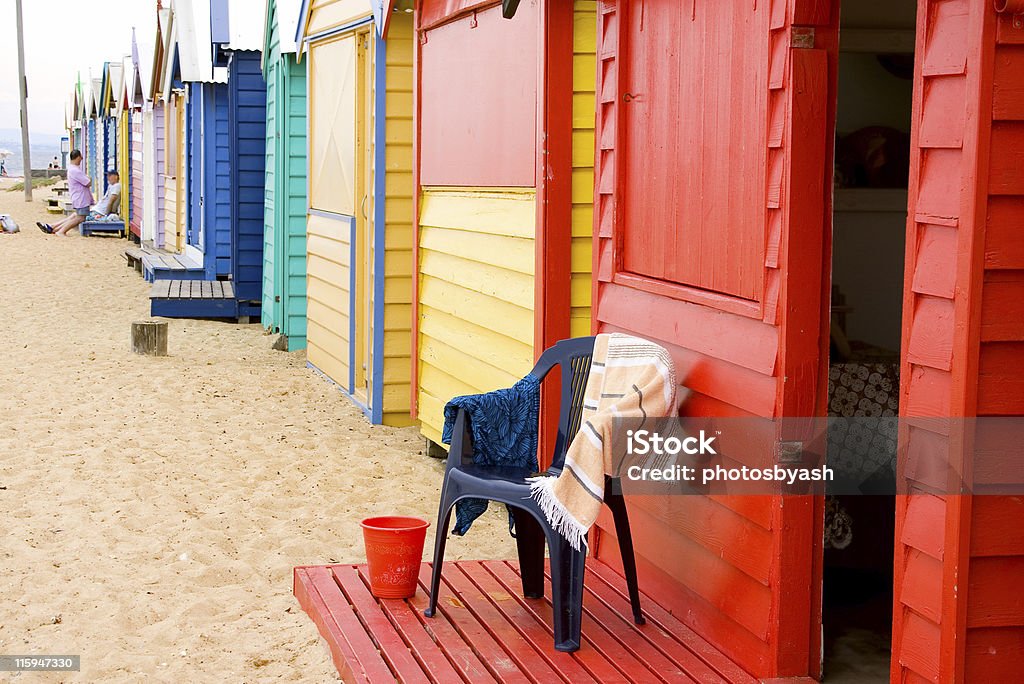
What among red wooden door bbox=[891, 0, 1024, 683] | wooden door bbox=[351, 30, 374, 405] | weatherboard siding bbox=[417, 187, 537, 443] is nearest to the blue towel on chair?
weatherboard siding bbox=[417, 187, 537, 443]

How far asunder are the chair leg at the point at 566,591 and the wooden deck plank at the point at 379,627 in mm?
453

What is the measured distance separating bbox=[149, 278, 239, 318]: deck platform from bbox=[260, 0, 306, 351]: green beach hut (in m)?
1.41

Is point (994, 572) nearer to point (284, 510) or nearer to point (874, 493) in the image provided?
point (874, 493)

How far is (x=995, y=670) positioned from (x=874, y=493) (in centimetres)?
183

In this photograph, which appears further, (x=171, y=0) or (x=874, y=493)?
(x=171, y=0)

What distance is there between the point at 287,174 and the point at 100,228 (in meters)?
15.9

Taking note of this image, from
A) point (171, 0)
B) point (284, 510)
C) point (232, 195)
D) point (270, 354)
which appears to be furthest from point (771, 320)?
point (171, 0)

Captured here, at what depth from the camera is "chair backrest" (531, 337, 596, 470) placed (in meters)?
4.30

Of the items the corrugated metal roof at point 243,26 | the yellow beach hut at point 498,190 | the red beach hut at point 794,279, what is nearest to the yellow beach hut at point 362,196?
the yellow beach hut at point 498,190

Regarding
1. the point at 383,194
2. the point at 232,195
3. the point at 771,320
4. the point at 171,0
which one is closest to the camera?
the point at 771,320

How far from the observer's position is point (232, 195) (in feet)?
42.4

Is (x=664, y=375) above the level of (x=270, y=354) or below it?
above

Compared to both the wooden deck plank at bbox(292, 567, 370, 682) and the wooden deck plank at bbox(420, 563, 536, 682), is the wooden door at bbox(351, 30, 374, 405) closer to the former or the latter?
the wooden deck plank at bbox(292, 567, 370, 682)

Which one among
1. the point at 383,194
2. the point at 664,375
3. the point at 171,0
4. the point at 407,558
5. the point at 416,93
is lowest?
the point at 407,558
